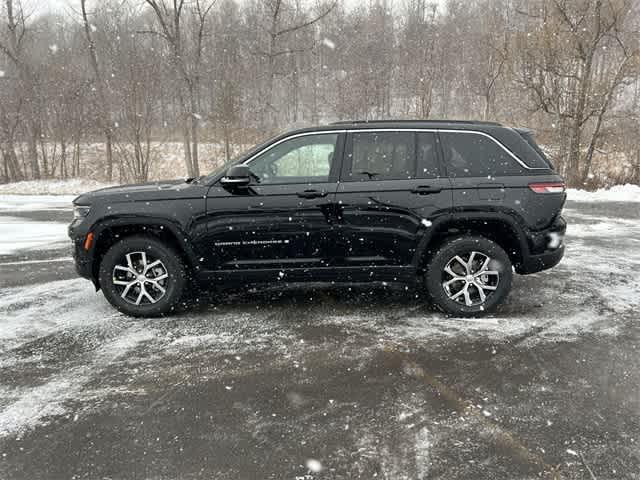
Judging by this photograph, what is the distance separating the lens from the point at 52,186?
2023 cm

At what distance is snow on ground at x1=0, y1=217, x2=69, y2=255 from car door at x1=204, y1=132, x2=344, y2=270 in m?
5.13

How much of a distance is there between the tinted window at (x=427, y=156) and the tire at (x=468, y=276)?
2.30 feet

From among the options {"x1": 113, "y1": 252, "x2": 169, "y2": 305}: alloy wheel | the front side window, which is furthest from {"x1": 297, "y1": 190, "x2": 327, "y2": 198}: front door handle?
{"x1": 113, "y1": 252, "x2": 169, "y2": 305}: alloy wheel

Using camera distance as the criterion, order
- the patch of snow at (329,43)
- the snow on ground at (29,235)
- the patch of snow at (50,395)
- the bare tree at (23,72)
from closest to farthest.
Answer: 1. the patch of snow at (50,395)
2. the snow on ground at (29,235)
3. the bare tree at (23,72)
4. the patch of snow at (329,43)

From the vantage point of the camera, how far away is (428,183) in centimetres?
447

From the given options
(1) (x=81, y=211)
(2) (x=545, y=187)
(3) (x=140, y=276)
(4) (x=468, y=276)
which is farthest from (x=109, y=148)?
(2) (x=545, y=187)

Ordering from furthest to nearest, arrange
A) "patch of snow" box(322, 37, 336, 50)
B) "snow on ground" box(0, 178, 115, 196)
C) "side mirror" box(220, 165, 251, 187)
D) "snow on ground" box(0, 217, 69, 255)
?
"patch of snow" box(322, 37, 336, 50)
"snow on ground" box(0, 178, 115, 196)
"snow on ground" box(0, 217, 69, 255)
"side mirror" box(220, 165, 251, 187)

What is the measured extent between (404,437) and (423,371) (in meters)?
0.86

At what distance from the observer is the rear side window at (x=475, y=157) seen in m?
4.52

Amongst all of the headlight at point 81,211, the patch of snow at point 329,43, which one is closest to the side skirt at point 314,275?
the headlight at point 81,211

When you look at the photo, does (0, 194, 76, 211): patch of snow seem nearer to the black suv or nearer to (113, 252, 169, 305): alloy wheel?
(113, 252, 169, 305): alloy wheel

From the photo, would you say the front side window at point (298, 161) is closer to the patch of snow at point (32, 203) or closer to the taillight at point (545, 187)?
the taillight at point (545, 187)

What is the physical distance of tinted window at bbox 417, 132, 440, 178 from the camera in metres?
4.52

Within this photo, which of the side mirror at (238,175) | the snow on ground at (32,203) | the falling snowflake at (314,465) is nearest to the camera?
the falling snowflake at (314,465)
